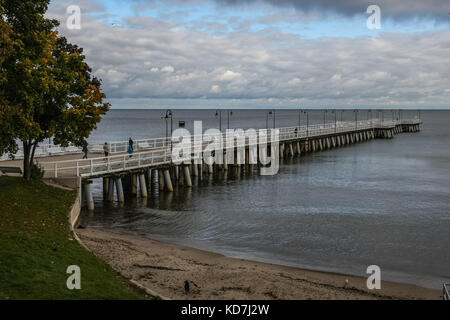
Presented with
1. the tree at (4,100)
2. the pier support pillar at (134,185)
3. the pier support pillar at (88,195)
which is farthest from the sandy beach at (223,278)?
the pier support pillar at (134,185)

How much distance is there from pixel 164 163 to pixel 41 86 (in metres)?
13.6

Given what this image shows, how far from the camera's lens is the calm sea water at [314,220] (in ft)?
69.5

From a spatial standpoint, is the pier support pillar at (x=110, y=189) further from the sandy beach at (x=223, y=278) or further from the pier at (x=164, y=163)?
the sandy beach at (x=223, y=278)

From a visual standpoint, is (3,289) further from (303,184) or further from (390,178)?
(390,178)

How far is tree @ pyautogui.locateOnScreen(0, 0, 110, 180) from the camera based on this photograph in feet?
70.1

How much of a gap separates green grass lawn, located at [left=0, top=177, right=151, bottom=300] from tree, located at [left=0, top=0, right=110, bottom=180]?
346cm

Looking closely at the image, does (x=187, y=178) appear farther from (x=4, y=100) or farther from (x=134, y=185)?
(x=4, y=100)

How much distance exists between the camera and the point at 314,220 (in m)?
28.5

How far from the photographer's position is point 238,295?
48.9ft

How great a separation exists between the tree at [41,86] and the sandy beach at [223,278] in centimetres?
623

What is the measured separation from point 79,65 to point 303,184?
2338 cm

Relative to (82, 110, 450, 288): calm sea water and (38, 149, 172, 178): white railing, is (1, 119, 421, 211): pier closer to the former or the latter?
(38, 149, 172, 178): white railing

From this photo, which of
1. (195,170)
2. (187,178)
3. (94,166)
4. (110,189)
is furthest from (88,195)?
(195,170)

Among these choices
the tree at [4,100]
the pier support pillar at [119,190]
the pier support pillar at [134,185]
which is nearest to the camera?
the tree at [4,100]
